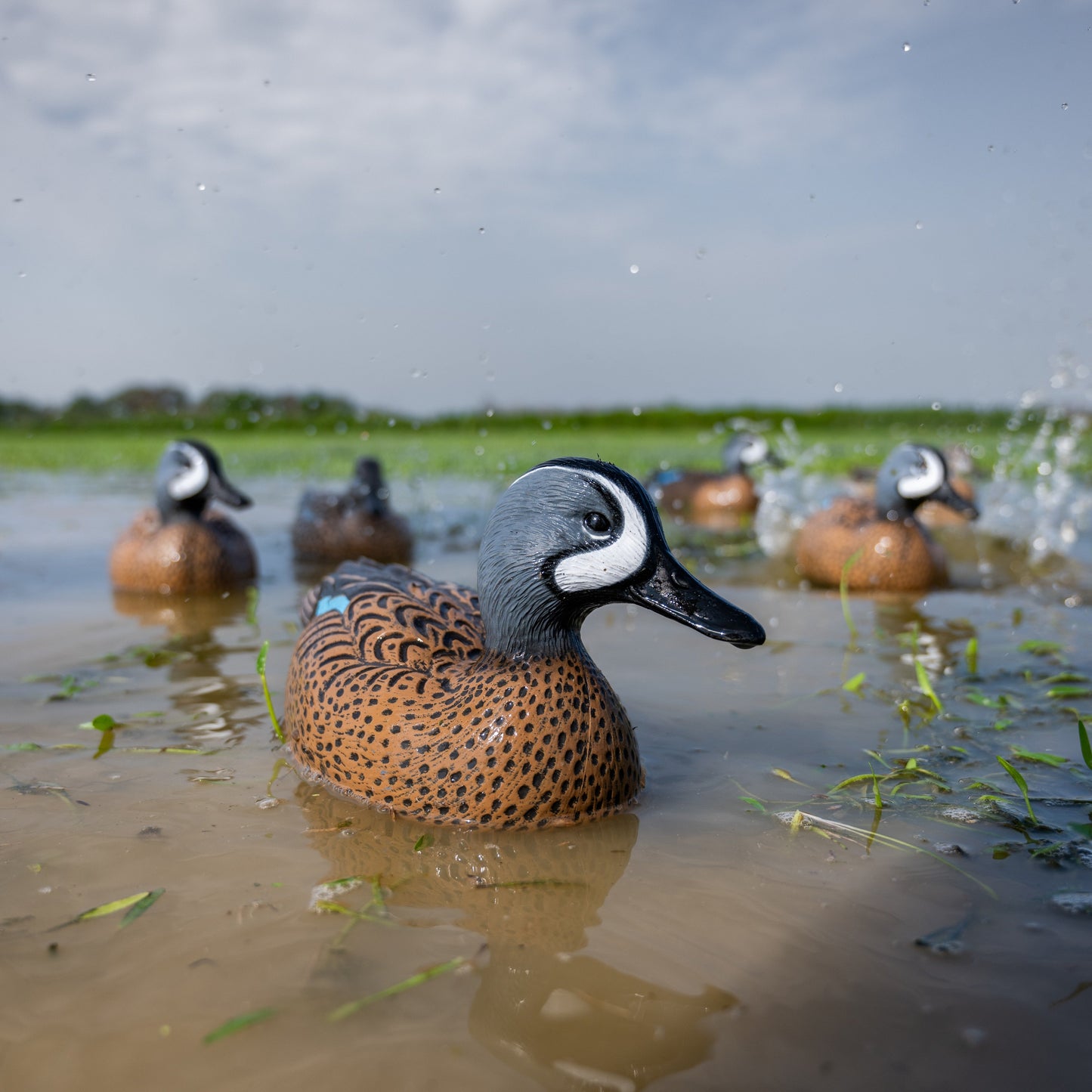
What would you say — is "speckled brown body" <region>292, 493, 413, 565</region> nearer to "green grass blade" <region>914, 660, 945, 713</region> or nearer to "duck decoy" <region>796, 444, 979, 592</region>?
"duck decoy" <region>796, 444, 979, 592</region>

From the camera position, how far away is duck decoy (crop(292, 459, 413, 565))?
315 inches

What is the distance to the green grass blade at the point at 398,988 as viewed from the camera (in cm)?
193

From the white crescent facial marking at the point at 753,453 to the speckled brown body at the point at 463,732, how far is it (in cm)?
1029

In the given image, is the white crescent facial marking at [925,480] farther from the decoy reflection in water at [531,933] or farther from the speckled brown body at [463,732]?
the decoy reflection in water at [531,933]

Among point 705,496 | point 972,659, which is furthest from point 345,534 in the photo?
point 705,496

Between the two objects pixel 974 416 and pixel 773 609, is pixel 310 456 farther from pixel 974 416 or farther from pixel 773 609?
pixel 974 416

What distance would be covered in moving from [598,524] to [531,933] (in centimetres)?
106

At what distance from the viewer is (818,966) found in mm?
2096

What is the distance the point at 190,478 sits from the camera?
6.74 meters

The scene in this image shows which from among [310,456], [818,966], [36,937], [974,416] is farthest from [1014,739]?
[974,416]

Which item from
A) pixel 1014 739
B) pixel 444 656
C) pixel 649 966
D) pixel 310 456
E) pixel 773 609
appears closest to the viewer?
pixel 649 966

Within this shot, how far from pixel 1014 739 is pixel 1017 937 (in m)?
1.48

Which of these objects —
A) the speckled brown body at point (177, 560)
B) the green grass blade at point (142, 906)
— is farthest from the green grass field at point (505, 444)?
the green grass blade at point (142, 906)

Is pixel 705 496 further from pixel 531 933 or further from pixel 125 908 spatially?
pixel 125 908
